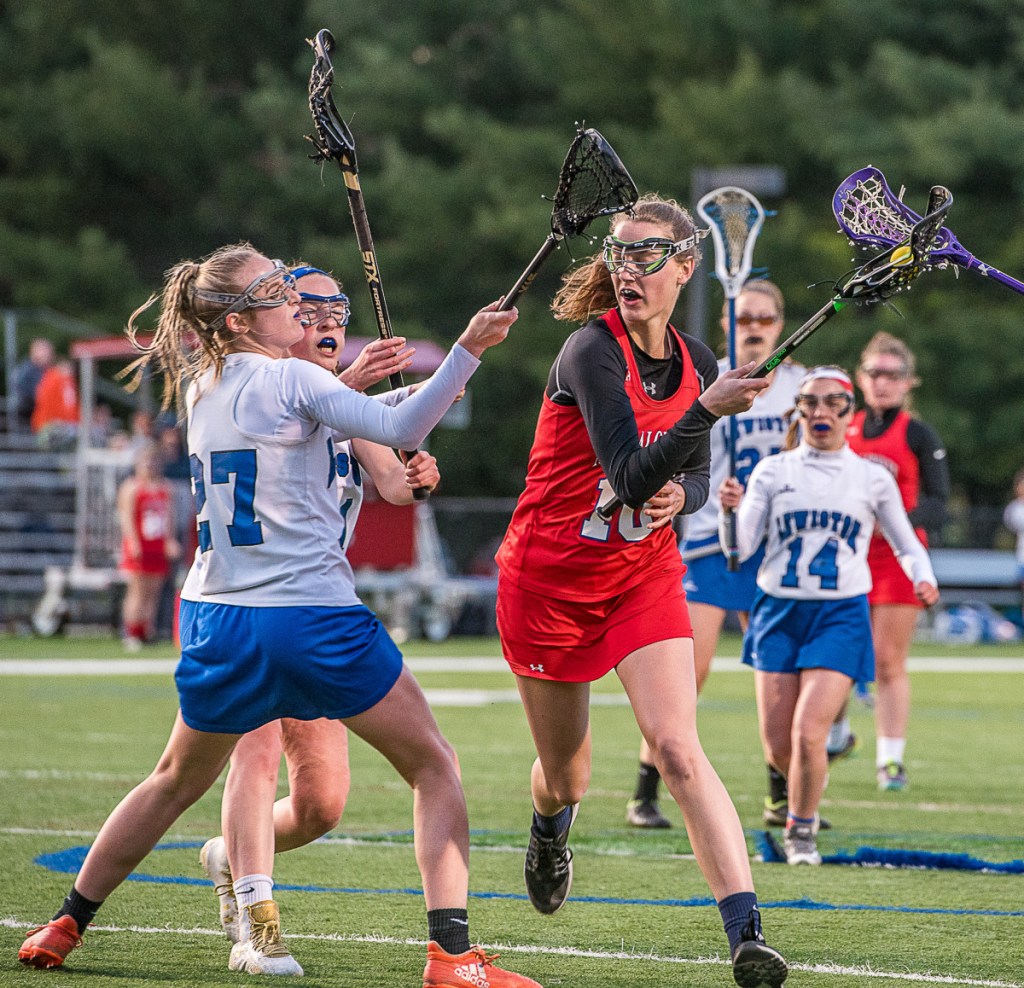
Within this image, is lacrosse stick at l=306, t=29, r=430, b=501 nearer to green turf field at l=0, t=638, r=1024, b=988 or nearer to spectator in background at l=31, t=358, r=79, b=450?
green turf field at l=0, t=638, r=1024, b=988

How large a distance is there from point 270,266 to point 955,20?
2716 cm

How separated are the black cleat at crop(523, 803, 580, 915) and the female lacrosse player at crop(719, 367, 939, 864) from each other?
1.48 metres

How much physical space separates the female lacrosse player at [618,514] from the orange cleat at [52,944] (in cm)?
144

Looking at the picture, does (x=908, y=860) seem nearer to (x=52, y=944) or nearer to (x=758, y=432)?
(x=758, y=432)

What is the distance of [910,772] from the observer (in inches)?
401

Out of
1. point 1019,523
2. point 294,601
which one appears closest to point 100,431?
point 1019,523

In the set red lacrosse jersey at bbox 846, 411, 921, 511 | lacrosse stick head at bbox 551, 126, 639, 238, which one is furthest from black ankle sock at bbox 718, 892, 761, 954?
red lacrosse jersey at bbox 846, 411, 921, 511

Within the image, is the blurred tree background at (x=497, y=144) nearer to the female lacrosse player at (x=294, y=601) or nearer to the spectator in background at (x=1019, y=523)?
the spectator in background at (x=1019, y=523)

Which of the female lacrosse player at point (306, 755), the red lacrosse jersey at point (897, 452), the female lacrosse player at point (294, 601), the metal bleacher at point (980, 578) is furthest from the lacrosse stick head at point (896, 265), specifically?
the metal bleacher at point (980, 578)

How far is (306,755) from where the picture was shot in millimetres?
5176

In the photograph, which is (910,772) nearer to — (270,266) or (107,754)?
(107,754)

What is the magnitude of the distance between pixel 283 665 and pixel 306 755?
782 millimetres

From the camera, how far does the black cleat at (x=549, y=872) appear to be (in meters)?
5.66

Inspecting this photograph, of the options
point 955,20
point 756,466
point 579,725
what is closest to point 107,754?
point 756,466
